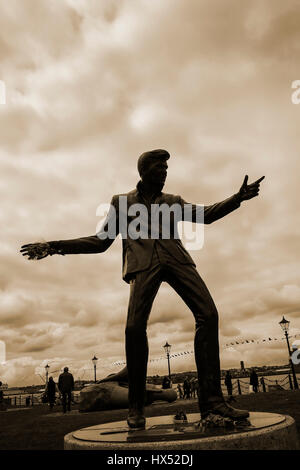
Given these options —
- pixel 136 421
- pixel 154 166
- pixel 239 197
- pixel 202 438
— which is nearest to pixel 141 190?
pixel 154 166

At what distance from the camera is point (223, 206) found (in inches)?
167

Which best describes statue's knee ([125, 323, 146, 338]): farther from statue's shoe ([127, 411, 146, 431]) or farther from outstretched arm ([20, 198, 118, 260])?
outstretched arm ([20, 198, 118, 260])

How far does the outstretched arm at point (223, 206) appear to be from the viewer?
4109 millimetres

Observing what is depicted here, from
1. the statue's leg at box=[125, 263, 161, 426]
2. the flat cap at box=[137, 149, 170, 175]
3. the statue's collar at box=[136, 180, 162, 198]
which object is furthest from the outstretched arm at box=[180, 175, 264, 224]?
the statue's leg at box=[125, 263, 161, 426]

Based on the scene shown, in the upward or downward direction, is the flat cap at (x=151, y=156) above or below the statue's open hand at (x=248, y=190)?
above

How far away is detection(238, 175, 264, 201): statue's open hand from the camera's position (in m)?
4.10

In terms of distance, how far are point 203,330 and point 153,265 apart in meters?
0.78

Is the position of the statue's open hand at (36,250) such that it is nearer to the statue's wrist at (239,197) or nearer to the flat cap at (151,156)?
the flat cap at (151,156)

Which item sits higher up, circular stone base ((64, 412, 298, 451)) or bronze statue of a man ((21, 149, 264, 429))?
bronze statue of a man ((21, 149, 264, 429))

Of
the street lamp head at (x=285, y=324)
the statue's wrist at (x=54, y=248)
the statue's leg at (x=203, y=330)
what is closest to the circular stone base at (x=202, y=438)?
the statue's leg at (x=203, y=330)

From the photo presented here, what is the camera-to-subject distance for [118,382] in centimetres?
1342

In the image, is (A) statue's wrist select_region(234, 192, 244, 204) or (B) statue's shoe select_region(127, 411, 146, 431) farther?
(A) statue's wrist select_region(234, 192, 244, 204)

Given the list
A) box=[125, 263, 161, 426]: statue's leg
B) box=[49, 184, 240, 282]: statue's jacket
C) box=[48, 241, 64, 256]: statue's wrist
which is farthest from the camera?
box=[48, 241, 64, 256]: statue's wrist
